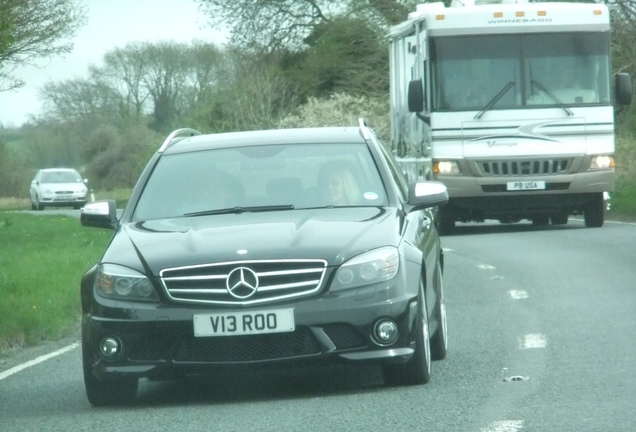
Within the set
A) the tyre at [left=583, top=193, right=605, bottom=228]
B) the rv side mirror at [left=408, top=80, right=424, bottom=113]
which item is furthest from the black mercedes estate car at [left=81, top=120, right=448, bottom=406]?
the tyre at [left=583, top=193, right=605, bottom=228]

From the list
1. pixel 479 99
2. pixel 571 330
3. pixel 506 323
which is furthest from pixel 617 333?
pixel 479 99

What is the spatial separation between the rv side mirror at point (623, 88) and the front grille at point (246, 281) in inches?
603

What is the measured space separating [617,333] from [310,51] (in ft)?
162

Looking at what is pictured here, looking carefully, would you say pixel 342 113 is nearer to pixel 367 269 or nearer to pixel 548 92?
pixel 548 92

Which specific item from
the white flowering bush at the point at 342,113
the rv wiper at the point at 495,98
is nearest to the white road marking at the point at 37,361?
the rv wiper at the point at 495,98

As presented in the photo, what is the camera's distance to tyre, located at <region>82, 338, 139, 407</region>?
8148 millimetres

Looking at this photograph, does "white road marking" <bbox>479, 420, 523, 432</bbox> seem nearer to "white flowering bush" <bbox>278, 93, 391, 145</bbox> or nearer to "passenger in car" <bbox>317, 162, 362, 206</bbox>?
"passenger in car" <bbox>317, 162, 362, 206</bbox>

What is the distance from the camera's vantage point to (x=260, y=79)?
59969mm

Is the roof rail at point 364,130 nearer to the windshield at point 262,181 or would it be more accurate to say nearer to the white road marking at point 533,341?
the windshield at point 262,181

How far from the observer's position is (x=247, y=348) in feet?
25.8

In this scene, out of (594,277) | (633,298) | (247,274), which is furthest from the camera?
(594,277)

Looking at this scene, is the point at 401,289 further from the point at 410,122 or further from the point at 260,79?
the point at 260,79

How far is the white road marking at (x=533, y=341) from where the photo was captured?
33.2 feet

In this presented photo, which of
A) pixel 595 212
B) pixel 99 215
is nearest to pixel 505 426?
pixel 99 215
